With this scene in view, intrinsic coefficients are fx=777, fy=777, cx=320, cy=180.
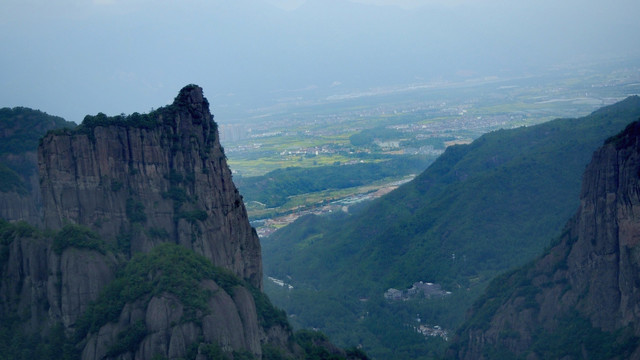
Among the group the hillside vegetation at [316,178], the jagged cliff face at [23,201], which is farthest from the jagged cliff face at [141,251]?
the hillside vegetation at [316,178]

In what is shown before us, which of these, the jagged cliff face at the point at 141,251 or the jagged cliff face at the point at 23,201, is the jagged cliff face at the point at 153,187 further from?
the jagged cliff face at the point at 23,201

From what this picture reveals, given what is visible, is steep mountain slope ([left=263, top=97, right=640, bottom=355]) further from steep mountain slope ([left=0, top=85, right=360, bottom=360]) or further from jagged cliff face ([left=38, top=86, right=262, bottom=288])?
steep mountain slope ([left=0, top=85, right=360, bottom=360])

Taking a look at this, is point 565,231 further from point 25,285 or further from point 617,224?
point 25,285

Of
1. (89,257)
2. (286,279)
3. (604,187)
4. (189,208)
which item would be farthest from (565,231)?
(286,279)

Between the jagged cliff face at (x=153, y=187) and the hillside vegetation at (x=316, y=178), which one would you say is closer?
the jagged cliff face at (x=153, y=187)

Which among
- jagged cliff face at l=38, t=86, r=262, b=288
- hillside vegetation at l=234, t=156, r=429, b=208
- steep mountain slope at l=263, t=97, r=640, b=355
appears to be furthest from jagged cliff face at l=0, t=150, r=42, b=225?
hillside vegetation at l=234, t=156, r=429, b=208

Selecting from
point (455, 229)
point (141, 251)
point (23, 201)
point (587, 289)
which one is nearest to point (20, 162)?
point (23, 201)
